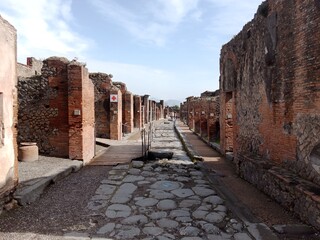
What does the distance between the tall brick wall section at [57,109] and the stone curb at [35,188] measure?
70.4 inches

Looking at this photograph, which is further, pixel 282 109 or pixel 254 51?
pixel 254 51

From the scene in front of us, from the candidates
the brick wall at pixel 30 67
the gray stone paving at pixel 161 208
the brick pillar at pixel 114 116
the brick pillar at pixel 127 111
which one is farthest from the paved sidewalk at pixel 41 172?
the brick wall at pixel 30 67

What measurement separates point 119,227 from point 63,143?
5.59 metres

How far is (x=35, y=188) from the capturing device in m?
5.82

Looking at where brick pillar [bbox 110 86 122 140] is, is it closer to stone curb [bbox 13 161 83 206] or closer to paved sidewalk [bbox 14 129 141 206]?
paved sidewalk [bbox 14 129 141 206]

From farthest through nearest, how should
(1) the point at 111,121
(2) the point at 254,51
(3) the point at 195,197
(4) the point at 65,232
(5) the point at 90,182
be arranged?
(1) the point at 111,121
(2) the point at 254,51
(5) the point at 90,182
(3) the point at 195,197
(4) the point at 65,232

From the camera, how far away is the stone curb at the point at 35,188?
A: 17.5 ft

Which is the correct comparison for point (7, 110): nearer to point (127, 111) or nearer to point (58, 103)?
point (58, 103)

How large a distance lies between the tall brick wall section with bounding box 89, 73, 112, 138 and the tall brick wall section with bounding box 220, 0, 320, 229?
348 inches

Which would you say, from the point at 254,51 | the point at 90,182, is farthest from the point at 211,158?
the point at 90,182

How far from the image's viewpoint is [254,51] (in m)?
8.03

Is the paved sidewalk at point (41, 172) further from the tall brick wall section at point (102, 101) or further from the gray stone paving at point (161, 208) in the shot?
the tall brick wall section at point (102, 101)

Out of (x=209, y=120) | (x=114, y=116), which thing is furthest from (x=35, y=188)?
(x=209, y=120)

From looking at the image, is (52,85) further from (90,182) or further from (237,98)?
(237,98)
